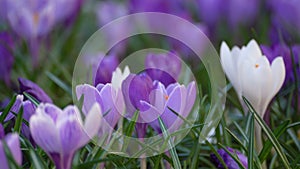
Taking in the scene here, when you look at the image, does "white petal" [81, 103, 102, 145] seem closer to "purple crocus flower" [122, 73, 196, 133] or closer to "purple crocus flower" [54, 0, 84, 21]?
"purple crocus flower" [122, 73, 196, 133]

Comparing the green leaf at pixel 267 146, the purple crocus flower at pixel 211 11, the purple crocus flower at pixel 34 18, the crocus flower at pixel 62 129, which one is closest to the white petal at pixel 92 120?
the crocus flower at pixel 62 129

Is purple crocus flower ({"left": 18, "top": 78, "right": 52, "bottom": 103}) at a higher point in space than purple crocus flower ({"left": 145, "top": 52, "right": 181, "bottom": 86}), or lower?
lower

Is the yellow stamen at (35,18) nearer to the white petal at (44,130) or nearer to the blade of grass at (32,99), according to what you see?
the blade of grass at (32,99)

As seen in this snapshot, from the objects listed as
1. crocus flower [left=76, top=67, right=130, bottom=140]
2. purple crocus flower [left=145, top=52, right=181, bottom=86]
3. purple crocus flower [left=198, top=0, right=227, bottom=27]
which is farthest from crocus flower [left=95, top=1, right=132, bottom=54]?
crocus flower [left=76, top=67, right=130, bottom=140]

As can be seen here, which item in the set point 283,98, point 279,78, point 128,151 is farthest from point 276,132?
point 283,98

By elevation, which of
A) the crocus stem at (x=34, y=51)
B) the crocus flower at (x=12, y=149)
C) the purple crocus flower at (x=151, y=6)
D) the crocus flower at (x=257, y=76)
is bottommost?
the crocus flower at (x=12, y=149)

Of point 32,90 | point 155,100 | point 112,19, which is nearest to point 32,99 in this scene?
point 32,90

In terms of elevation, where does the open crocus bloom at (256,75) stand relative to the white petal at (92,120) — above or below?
above
